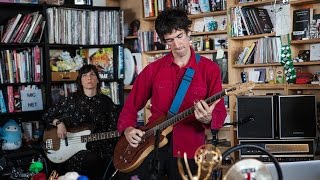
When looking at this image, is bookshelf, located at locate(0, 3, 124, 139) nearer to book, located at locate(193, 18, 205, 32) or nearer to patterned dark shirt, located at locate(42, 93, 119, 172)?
patterned dark shirt, located at locate(42, 93, 119, 172)

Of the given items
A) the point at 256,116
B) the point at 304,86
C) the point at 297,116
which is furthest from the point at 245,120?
the point at 304,86

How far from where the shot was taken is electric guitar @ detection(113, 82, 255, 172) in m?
2.16

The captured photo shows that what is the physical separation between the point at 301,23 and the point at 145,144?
1.84 metres

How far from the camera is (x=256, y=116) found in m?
3.32

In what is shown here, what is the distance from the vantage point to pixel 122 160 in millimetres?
2465

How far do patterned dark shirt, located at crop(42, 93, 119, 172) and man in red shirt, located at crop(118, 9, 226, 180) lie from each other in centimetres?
143

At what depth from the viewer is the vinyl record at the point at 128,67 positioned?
471 centimetres

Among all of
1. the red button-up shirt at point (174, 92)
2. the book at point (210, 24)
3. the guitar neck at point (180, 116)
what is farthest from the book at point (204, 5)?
the guitar neck at point (180, 116)

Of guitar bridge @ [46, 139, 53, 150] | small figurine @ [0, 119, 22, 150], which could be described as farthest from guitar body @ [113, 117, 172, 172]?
small figurine @ [0, 119, 22, 150]

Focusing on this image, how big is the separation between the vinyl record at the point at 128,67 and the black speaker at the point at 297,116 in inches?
74.5

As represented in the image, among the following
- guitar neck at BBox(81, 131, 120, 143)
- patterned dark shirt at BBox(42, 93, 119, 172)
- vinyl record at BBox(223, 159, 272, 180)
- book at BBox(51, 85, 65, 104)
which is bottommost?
guitar neck at BBox(81, 131, 120, 143)

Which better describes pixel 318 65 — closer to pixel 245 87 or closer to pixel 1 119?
pixel 245 87

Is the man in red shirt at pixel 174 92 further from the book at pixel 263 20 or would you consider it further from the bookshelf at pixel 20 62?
the bookshelf at pixel 20 62

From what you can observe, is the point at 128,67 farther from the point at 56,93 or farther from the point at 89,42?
the point at 56,93
